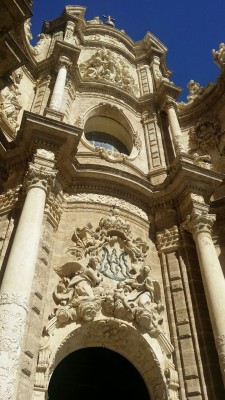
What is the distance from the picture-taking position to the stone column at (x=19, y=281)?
607 centimetres

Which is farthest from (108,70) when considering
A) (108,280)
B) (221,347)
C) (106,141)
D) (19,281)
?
(221,347)

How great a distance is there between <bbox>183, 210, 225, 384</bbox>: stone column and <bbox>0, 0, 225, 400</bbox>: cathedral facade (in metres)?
0.03

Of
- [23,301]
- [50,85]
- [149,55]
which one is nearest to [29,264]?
[23,301]

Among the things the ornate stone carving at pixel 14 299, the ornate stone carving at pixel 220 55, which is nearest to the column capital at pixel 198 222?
the ornate stone carving at pixel 14 299

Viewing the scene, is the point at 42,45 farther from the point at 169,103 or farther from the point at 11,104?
the point at 169,103

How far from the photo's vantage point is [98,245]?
32.1 ft

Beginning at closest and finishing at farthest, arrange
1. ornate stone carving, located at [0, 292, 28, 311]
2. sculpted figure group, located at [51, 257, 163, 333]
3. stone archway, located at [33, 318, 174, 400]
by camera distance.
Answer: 1. ornate stone carving, located at [0, 292, 28, 311]
2. stone archway, located at [33, 318, 174, 400]
3. sculpted figure group, located at [51, 257, 163, 333]

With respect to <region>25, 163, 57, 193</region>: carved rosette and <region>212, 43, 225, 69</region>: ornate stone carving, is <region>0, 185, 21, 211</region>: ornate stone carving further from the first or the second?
<region>212, 43, 225, 69</region>: ornate stone carving

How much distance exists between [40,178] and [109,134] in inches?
240

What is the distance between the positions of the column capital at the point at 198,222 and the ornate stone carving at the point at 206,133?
505 cm

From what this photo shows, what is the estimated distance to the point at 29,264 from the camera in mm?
7332

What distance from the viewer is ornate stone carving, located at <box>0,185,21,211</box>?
9.58 metres

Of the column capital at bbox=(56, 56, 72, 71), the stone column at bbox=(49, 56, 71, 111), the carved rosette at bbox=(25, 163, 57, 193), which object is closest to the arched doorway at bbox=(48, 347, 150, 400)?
the carved rosette at bbox=(25, 163, 57, 193)

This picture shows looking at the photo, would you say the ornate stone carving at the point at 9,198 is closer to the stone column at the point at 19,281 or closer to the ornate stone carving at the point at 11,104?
the stone column at the point at 19,281
